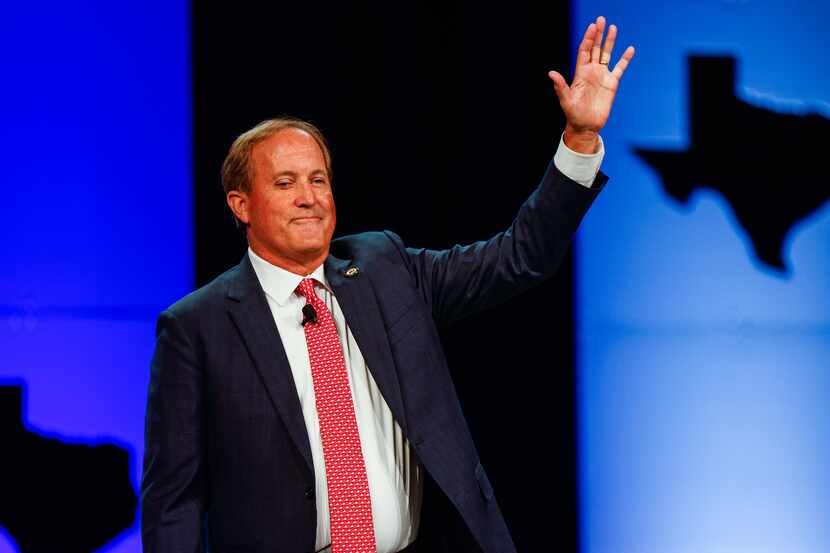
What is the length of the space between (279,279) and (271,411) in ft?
0.89

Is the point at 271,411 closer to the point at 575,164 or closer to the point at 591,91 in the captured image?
the point at 575,164

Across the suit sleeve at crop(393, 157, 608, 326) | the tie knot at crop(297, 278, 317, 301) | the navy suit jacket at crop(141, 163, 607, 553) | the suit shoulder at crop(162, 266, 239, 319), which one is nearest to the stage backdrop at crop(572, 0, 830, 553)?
the suit sleeve at crop(393, 157, 608, 326)

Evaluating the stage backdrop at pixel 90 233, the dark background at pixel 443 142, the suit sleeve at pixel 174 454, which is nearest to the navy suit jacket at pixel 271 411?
the suit sleeve at pixel 174 454

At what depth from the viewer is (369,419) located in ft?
6.18

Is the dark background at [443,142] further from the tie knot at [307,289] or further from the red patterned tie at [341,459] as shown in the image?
the red patterned tie at [341,459]

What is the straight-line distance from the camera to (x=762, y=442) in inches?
120

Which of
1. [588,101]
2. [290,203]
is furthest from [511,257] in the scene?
[290,203]

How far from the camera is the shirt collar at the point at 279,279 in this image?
1938mm

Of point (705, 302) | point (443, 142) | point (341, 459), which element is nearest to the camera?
point (341, 459)

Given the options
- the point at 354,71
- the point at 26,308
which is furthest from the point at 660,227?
the point at 26,308

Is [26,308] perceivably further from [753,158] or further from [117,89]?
[753,158]

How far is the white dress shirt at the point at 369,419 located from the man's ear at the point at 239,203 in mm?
123

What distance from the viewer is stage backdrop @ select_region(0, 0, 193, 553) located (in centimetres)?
288

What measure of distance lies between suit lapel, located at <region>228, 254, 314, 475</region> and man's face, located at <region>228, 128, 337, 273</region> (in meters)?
0.09
